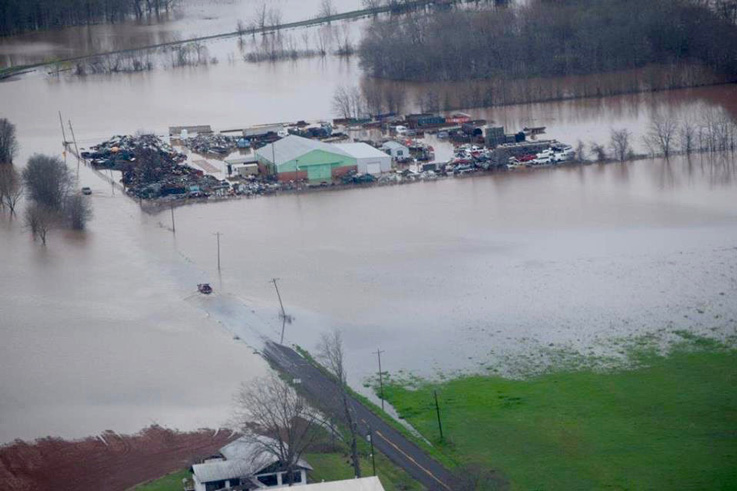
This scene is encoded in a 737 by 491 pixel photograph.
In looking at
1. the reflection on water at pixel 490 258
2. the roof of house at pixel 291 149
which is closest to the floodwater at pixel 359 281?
the reflection on water at pixel 490 258

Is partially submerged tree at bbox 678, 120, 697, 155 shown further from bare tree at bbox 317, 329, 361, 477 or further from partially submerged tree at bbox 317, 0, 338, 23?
partially submerged tree at bbox 317, 0, 338, 23

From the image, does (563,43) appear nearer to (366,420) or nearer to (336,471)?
(366,420)

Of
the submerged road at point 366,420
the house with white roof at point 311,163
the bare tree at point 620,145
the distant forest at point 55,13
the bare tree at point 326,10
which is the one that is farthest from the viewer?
the bare tree at point 326,10

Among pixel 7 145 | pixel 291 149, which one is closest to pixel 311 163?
pixel 291 149

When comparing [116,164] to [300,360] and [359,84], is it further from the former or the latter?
[300,360]

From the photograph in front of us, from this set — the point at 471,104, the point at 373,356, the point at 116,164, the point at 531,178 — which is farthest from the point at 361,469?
the point at 471,104

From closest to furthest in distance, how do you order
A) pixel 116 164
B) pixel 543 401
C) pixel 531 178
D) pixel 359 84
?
pixel 543 401
pixel 531 178
pixel 116 164
pixel 359 84

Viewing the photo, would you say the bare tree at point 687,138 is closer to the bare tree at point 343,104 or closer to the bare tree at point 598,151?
the bare tree at point 598,151
